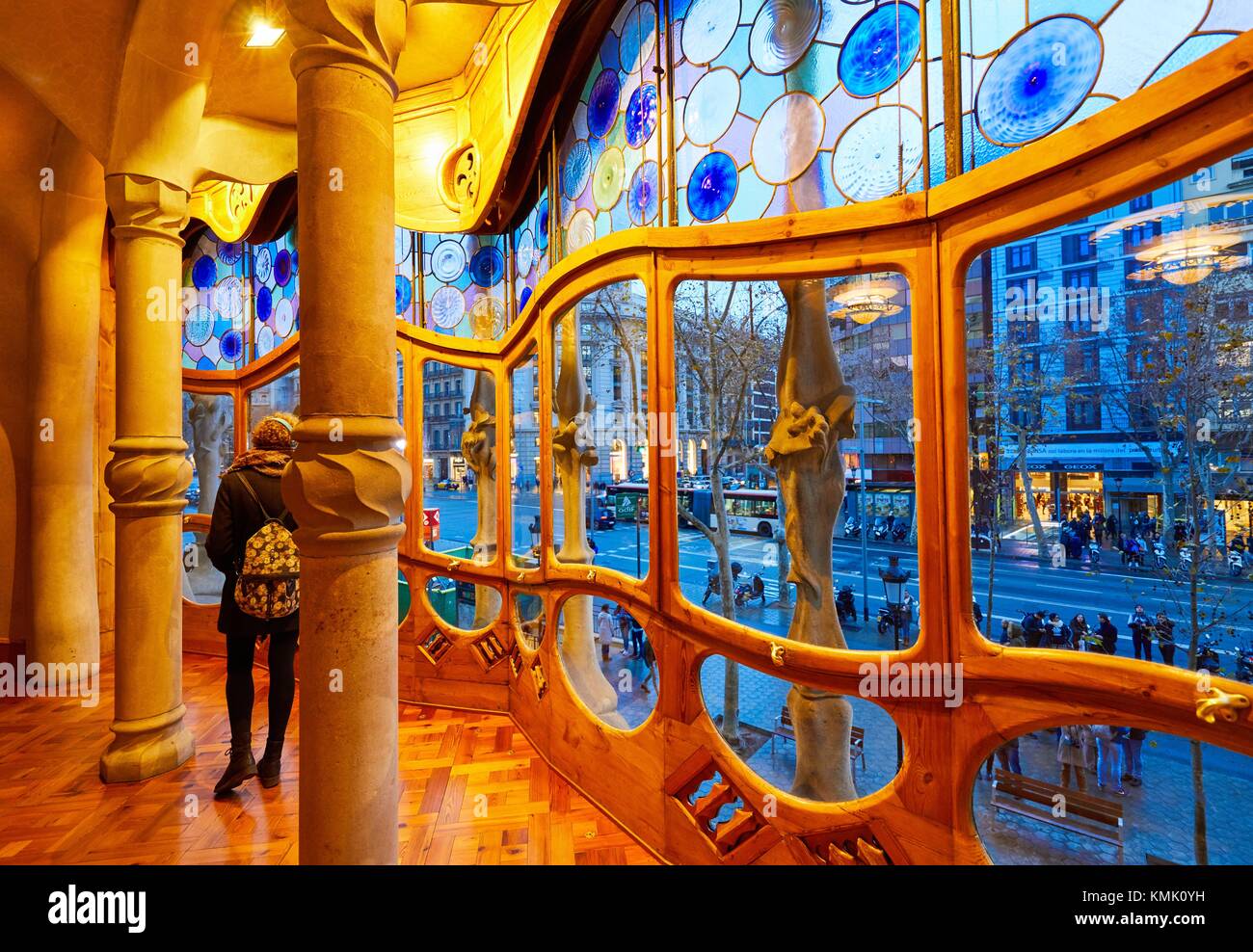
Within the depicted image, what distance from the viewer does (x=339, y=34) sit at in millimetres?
1479

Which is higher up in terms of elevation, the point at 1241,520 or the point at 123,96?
the point at 123,96

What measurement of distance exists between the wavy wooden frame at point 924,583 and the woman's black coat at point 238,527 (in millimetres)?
1456

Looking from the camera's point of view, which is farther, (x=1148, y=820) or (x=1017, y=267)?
(x=1148, y=820)

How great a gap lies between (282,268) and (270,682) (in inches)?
162

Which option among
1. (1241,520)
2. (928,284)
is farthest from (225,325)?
(1241,520)

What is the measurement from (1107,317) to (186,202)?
4039 millimetres

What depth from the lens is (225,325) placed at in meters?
6.04

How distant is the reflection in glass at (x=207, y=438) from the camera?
623 cm

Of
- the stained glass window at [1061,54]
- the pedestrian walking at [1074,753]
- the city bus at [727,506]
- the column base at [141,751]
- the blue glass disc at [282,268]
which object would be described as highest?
the blue glass disc at [282,268]

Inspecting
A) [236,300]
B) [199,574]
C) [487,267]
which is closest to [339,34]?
[487,267]

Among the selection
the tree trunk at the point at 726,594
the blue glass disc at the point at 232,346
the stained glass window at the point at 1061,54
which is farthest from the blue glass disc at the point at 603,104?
the blue glass disc at the point at 232,346

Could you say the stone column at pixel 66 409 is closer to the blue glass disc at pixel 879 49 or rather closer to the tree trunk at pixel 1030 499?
the blue glass disc at pixel 879 49

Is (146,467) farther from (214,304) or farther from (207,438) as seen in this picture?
(214,304)

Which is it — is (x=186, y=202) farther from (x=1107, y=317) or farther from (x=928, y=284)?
(x=1107, y=317)
